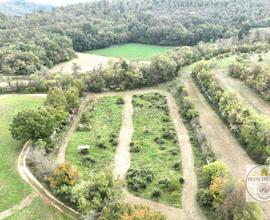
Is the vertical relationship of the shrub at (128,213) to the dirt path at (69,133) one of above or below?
above

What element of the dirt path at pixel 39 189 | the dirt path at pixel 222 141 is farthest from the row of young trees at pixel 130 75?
the dirt path at pixel 39 189

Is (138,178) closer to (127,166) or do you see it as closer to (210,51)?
(127,166)

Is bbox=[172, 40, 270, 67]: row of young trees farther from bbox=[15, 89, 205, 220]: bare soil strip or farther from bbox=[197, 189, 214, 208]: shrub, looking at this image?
bbox=[197, 189, 214, 208]: shrub

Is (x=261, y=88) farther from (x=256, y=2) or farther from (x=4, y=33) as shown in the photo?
(x=256, y=2)

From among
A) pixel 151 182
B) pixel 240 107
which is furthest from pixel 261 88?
pixel 151 182

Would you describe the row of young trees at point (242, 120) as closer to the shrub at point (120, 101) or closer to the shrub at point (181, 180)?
the shrub at point (181, 180)

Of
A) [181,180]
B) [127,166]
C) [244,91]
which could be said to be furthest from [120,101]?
[181,180]

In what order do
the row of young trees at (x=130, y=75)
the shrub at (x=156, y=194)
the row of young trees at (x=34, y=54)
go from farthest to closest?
the row of young trees at (x=34, y=54) < the row of young trees at (x=130, y=75) < the shrub at (x=156, y=194)
